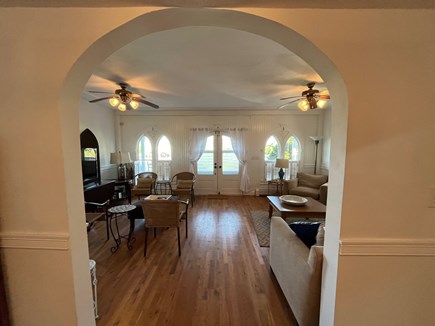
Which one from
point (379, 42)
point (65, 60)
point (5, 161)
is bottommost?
point (5, 161)

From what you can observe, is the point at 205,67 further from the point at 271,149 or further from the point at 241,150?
the point at 271,149

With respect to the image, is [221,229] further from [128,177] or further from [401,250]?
[128,177]

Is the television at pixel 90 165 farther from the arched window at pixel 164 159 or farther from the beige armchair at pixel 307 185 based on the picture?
the beige armchair at pixel 307 185

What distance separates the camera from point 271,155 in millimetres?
6031

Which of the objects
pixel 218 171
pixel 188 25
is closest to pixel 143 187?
pixel 218 171

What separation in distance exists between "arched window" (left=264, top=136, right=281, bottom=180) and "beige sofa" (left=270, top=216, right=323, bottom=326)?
3.94 meters

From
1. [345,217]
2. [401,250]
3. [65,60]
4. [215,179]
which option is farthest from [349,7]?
[215,179]

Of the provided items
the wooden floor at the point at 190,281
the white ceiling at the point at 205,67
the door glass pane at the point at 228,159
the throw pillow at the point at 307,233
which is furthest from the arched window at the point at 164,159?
the throw pillow at the point at 307,233

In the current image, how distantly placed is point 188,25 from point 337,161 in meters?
1.30

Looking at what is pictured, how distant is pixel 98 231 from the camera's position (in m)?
3.52

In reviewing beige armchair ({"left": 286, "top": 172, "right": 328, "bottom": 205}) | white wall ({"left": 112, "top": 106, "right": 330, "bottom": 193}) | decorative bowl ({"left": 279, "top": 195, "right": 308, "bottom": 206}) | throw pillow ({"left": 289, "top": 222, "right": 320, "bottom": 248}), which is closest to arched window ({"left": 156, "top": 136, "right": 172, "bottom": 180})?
white wall ({"left": 112, "top": 106, "right": 330, "bottom": 193})

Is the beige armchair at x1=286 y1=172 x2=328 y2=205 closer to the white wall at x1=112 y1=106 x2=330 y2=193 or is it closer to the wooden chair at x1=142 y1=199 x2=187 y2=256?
the white wall at x1=112 y1=106 x2=330 y2=193

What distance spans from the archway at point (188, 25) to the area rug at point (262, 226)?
188 centimetres

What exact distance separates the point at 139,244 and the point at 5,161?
7.65 feet
